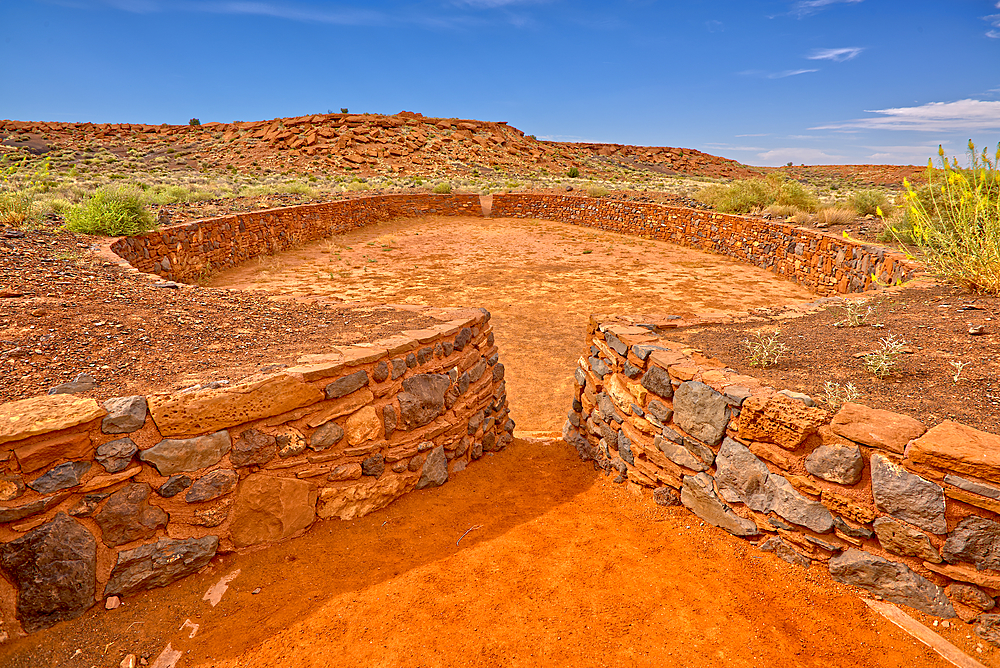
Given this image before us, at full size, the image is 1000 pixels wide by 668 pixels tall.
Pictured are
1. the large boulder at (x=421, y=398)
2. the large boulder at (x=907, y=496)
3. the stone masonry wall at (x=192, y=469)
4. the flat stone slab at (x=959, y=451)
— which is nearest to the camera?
the flat stone slab at (x=959, y=451)

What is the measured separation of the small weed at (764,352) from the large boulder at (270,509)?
9.69ft

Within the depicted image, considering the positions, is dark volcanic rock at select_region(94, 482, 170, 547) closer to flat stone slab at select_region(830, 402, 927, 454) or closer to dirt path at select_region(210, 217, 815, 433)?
flat stone slab at select_region(830, 402, 927, 454)

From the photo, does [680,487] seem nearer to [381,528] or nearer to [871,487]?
[871,487]

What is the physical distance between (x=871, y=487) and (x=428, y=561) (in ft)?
7.25

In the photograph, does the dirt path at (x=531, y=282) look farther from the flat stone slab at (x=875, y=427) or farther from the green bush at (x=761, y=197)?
the flat stone slab at (x=875, y=427)

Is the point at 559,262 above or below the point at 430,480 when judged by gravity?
above

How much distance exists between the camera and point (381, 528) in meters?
3.29

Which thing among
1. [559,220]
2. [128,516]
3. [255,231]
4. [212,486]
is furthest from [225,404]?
[559,220]

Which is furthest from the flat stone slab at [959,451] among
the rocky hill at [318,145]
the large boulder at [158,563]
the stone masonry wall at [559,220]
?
the rocky hill at [318,145]

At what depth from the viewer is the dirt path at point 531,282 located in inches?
295

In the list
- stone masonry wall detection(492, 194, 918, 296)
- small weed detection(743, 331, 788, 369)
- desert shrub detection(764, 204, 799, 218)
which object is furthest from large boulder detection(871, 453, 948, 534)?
desert shrub detection(764, 204, 799, 218)

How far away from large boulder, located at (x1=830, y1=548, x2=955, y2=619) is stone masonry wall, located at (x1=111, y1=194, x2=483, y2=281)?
9.98 meters

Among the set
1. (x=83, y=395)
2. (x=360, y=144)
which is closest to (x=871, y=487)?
(x=83, y=395)

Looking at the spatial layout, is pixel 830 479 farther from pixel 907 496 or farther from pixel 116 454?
pixel 116 454
